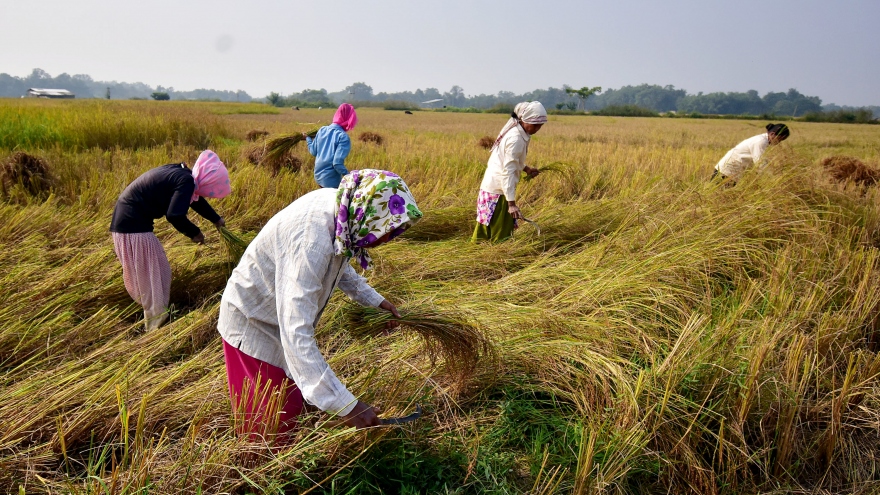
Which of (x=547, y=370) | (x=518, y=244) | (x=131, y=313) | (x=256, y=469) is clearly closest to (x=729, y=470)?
(x=547, y=370)

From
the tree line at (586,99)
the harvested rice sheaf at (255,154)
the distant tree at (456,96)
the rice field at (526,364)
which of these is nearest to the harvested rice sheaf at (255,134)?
the harvested rice sheaf at (255,154)

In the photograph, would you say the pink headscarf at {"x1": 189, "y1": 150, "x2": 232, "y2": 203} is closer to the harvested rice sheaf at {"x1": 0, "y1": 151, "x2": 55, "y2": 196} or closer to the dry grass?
the harvested rice sheaf at {"x1": 0, "y1": 151, "x2": 55, "y2": 196}

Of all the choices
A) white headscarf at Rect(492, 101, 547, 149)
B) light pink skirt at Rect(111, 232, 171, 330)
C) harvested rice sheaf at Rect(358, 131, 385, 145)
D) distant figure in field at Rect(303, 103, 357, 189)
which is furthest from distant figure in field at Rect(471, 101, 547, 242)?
harvested rice sheaf at Rect(358, 131, 385, 145)

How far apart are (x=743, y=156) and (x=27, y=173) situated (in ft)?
22.0

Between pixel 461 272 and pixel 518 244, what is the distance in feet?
2.25

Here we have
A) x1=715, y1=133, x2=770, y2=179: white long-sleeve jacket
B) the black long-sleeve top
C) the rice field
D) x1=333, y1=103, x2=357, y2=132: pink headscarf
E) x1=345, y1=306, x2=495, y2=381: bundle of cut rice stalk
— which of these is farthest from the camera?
x1=715, y1=133, x2=770, y2=179: white long-sleeve jacket

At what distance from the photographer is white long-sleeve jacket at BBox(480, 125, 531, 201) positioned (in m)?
3.81

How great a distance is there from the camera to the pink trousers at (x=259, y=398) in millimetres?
1426

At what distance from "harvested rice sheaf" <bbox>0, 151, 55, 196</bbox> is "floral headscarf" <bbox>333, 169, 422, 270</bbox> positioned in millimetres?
4721

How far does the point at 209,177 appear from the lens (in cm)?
277

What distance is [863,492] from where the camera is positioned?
1.78 metres

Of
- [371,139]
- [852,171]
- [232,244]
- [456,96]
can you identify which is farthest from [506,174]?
[456,96]

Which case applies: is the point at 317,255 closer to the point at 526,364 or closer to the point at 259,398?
the point at 259,398

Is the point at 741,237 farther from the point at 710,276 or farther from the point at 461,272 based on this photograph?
the point at 461,272
